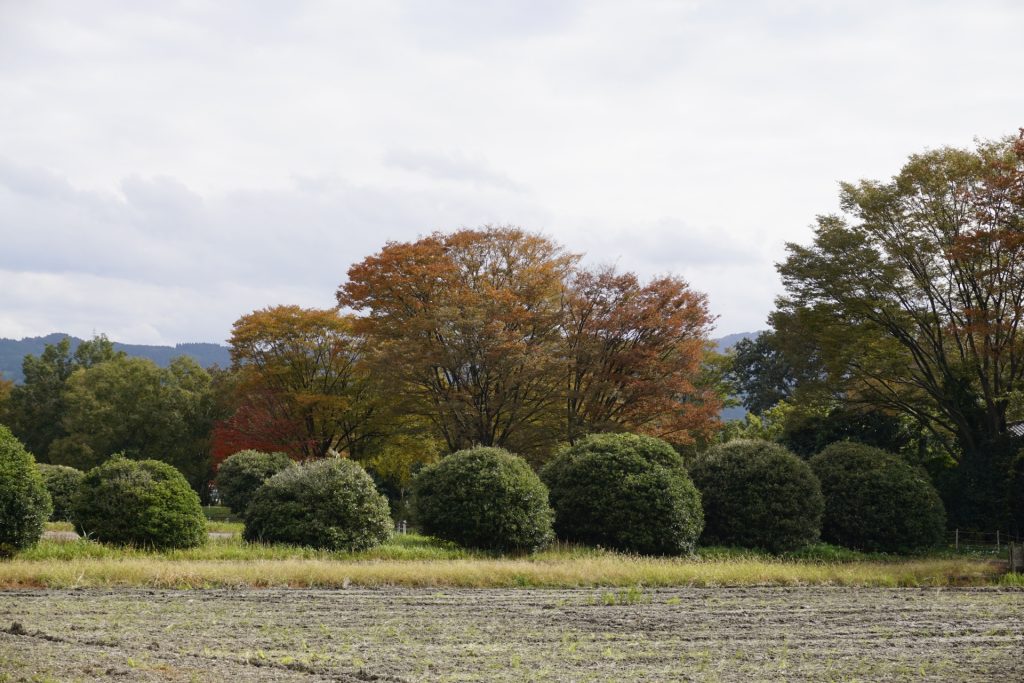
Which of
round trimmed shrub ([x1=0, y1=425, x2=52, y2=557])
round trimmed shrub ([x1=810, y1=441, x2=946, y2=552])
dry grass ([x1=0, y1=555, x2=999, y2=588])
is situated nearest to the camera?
dry grass ([x1=0, y1=555, x2=999, y2=588])

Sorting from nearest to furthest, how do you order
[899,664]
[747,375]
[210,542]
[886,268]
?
[899,664] < [210,542] < [886,268] < [747,375]

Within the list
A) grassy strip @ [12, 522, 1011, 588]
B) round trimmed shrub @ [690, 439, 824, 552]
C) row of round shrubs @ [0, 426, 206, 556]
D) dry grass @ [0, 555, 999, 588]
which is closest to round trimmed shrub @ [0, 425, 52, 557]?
row of round shrubs @ [0, 426, 206, 556]

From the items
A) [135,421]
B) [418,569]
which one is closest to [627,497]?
[418,569]

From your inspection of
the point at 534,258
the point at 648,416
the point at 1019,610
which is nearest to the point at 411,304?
the point at 534,258

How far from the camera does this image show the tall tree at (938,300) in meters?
28.0

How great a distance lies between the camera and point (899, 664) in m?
9.06

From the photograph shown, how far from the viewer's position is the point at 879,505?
82.3 feet

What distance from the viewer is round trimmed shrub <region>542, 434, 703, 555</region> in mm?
21516

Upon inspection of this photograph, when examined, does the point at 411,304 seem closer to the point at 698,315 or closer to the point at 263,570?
the point at 698,315

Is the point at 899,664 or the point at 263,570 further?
the point at 263,570

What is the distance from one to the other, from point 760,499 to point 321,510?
36.1 ft

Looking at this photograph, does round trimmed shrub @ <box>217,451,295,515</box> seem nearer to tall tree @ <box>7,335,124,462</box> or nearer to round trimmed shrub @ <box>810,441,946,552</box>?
round trimmed shrub @ <box>810,441,946,552</box>

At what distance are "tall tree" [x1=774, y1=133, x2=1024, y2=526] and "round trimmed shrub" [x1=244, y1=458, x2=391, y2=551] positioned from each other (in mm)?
17074

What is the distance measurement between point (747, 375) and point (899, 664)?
65684 millimetres
